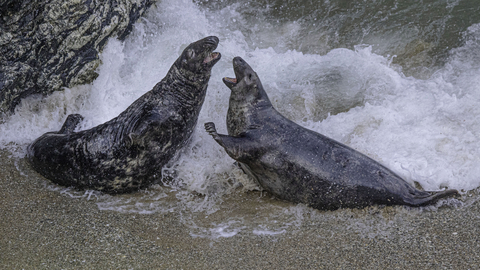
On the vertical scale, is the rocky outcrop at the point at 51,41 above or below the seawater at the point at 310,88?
above

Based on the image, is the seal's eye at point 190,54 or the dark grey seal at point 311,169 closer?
the dark grey seal at point 311,169

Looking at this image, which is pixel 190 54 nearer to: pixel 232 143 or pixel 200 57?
pixel 200 57

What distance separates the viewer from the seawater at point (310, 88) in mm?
5117

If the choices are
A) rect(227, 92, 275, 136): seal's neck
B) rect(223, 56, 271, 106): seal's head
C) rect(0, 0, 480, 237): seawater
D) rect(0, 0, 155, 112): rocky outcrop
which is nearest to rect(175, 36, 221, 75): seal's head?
rect(223, 56, 271, 106): seal's head

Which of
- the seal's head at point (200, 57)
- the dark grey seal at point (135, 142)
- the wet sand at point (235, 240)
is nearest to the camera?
the wet sand at point (235, 240)

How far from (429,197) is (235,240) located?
7.38 ft

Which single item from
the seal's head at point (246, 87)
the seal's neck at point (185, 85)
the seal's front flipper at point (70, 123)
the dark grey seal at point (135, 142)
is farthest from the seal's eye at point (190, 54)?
the seal's front flipper at point (70, 123)

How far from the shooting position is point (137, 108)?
5.32 meters

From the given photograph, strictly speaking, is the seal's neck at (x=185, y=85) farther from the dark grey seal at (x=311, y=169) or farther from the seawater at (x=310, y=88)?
the dark grey seal at (x=311, y=169)

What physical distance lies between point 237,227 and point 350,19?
5231mm

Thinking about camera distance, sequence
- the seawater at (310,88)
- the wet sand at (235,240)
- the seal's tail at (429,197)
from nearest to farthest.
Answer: the wet sand at (235,240) → the seal's tail at (429,197) → the seawater at (310,88)

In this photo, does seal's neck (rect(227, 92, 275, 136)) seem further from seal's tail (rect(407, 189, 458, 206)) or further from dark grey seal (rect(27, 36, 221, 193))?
seal's tail (rect(407, 189, 458, 206))

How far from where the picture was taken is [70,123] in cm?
596

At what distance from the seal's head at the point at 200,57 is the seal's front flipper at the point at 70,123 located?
6.10ft
